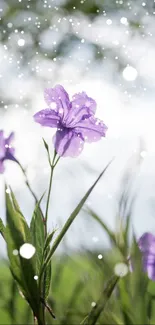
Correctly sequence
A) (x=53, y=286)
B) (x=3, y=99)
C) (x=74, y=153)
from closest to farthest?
(x=74, y=153), (x=53, y=286), (x=3, y=99)

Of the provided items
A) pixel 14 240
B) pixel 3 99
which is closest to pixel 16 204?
pixel 14 240

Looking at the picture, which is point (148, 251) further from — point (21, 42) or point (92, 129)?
point (21, 42)

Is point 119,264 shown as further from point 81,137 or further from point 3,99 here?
point 3,99

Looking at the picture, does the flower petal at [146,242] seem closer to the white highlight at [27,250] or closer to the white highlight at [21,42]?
the white highlight at [27,250]

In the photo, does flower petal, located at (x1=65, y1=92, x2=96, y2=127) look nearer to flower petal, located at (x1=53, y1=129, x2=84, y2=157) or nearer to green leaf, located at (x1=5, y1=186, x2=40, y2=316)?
flower petal, located at (x1=53, y1=129, x2=84, y2=157)

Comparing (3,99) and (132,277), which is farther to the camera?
(3,99)

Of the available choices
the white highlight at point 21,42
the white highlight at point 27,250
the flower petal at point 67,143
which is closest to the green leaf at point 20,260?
the white highlight at point 27,250

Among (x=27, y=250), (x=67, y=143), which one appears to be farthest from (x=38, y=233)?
(x=67, y=143)

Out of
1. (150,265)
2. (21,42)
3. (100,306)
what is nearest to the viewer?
(100,306)

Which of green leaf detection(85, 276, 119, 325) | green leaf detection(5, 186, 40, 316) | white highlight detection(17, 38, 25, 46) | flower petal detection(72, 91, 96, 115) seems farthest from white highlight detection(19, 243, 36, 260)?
white highlight detection(17, 38, 25, 46)
